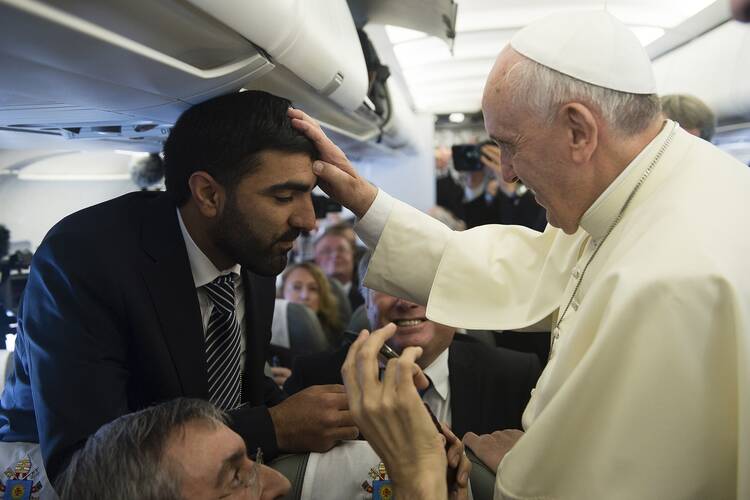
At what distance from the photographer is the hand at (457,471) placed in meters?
1.48

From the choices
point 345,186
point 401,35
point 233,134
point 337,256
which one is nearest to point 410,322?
point 345,186

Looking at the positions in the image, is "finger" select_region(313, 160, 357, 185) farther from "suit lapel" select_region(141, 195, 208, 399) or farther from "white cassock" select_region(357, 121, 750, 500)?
"white cassock" select_region(357, 121, 750, 500)

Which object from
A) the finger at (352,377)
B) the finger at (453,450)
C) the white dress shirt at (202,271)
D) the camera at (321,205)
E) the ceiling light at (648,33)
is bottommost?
the finger at (453,450)

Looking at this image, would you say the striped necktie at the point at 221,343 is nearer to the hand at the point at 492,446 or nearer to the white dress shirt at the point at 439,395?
the hand at the point at 492,446

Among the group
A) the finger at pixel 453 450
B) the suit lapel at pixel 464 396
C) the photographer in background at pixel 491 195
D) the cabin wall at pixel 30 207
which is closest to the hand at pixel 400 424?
the finger at pixel 453 450

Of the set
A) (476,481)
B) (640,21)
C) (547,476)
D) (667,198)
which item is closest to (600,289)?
(667,198)

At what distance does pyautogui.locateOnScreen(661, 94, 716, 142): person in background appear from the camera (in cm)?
299

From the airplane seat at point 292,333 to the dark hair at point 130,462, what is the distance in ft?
7.57

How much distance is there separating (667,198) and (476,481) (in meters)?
0.84

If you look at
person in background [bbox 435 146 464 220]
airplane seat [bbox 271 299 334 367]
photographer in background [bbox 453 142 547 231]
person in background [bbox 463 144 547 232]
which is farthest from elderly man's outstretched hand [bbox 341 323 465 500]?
person in background [bbox 435 146 464 220]

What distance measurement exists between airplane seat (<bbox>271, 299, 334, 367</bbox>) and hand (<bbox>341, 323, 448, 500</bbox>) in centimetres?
253

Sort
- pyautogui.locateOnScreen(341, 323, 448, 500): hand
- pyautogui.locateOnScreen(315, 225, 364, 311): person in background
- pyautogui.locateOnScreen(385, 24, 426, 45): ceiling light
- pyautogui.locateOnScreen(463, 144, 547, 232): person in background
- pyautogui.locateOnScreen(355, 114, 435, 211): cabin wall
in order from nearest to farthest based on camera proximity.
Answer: pyautogui.locateOnScreen(341, 323, 448, 500): hand < pyautogui.locateOnScreen(385, 24, 426, 45): ceiling light < pyautogui.locateOnScreen(463, 144, 547, 232): person in background < pyautogui.locateOnScreen(315, 225, 364, 311): person in background < pyautogui.locateOnScreen(355, 114, 435, 211): cabin wall

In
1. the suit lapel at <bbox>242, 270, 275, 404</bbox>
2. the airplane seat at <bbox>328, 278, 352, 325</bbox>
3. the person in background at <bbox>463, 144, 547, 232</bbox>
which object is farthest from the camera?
the person in background at <bbox>463, 144, 547, 232</bbox>

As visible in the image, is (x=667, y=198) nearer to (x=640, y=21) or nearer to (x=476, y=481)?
(x=476, y=481)
